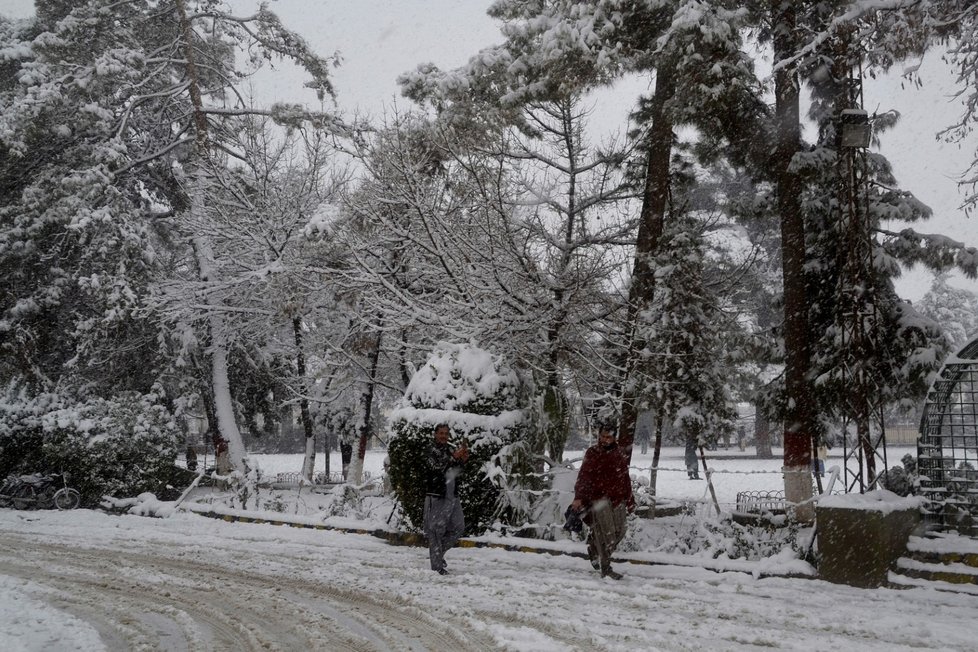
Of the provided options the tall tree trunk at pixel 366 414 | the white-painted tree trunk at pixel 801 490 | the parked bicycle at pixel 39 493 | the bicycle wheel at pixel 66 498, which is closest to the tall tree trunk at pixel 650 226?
the white-painted tree trunk at pixel 801 490

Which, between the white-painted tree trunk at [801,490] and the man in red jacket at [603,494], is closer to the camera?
the man in red jacket at [603,494]

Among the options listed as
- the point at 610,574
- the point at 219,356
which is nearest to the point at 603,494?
the point at 610,574

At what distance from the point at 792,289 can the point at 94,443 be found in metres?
14.2

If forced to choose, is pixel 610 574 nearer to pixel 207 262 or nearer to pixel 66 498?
pixel 66 498

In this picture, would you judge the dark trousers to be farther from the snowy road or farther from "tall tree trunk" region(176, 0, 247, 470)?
"tall tree trunk" region(176, 0, 247, 470)

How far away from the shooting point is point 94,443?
14695 mm

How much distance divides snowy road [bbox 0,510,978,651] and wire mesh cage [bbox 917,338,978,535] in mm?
2123

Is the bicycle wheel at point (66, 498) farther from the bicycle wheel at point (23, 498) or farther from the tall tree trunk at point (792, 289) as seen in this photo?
the tall tree trunk at point (792, 289)

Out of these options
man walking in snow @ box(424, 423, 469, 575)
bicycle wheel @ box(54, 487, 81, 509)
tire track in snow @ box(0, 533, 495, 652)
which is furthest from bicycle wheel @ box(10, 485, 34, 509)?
man walking in snow @ box(424, 423, 469, 575)

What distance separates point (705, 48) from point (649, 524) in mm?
7394

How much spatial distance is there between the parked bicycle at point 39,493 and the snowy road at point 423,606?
603 centimetres

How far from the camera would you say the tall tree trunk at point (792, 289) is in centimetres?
1166

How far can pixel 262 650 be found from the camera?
16.6ft

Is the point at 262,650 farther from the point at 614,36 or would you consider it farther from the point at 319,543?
the point at 614,36
